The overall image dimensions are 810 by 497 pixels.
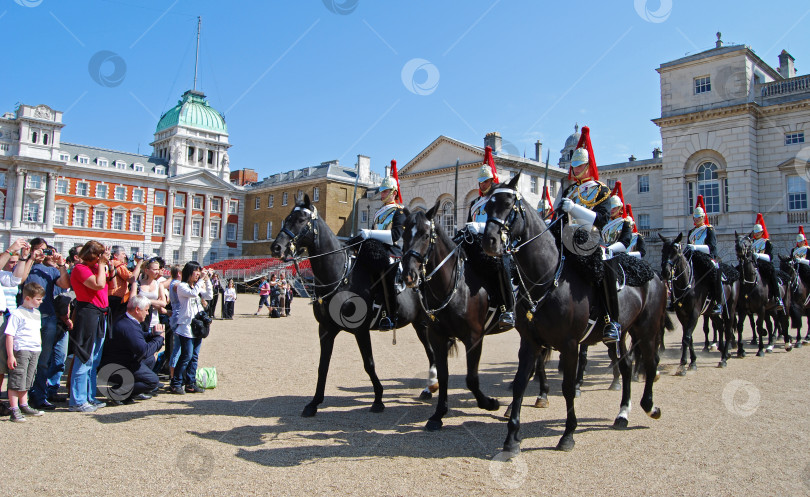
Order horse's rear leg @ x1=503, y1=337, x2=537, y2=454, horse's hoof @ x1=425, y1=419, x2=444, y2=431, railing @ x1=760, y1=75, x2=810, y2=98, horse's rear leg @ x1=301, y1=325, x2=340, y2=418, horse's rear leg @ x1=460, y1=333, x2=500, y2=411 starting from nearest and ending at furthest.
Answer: horse's rear leg @ x1=503, y1=337, x2=537, y2=454
horse's hoof @ x1=425, y1=419, x2=444, y2=431
horse's rear leg @ x1=460, y1=333, x2=500, y2=411
horse's rear leg @ x1=301, y1=325, x2=340, y2=418
railing @ x1=760, y1=75, x2=810, y2=98

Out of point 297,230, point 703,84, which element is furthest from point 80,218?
point 297,230

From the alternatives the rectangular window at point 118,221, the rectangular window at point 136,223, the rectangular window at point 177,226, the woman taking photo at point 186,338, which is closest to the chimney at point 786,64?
the woman taking photo at point 186,338

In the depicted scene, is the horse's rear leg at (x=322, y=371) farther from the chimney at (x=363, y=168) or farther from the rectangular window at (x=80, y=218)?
the rectangular window at (x=80, y=218)

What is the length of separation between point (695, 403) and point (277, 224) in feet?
218

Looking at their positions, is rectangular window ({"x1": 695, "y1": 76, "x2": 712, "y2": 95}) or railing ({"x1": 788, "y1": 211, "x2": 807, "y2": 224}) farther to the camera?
rectangular window ({"x1": 695, "y1": 76, "x2": 712, "y2": 95})

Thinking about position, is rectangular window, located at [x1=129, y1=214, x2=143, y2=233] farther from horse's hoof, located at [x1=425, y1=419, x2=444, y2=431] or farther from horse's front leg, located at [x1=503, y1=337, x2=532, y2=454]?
horse's front leg, located at [x1=503, y1=337, x2=532, y2=454]

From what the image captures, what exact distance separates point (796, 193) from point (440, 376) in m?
33.5

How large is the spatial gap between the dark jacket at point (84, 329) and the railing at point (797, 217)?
116 feet

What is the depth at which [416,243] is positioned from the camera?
20.5 feet

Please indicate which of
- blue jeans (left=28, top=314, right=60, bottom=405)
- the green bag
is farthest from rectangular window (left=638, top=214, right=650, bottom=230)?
blue jeans (left=28, top=314, right=60, bottom=405)

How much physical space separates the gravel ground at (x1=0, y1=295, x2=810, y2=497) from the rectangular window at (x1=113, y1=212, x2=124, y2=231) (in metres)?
65.7

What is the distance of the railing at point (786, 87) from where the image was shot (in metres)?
31.2

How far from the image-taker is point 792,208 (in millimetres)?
31531

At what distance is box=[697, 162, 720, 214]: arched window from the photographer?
3325cm
